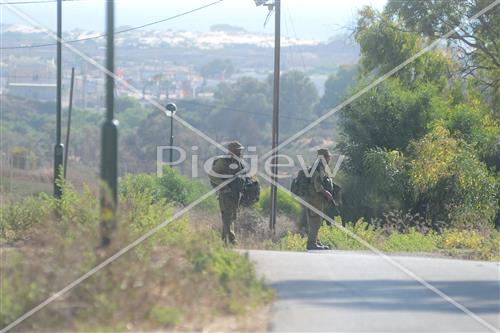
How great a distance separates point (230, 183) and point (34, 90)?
121125mm

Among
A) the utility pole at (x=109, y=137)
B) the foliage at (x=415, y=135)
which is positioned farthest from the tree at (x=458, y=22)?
the utility pole at (x=109, y=137)

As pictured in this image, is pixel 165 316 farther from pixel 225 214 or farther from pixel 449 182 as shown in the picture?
pixel 449 182

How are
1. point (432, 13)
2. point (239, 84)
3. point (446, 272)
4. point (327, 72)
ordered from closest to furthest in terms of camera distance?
point (446, 272) → point (432, 13) → point (239, 84) → point (327, 72)

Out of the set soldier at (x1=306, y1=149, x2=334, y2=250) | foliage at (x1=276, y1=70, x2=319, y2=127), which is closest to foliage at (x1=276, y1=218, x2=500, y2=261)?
soldier at (x1=306, y1=149, x2=334, y2=250)

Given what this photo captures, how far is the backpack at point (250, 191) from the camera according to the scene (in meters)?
16.2

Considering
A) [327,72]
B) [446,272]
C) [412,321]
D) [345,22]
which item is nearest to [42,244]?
[412,321]

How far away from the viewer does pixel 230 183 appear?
616 inches

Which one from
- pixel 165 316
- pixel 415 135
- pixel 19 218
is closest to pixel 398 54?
pixel 415 135

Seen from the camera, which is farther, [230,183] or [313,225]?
[313,225]

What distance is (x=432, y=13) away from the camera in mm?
35125

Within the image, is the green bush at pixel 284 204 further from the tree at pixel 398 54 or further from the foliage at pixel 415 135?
the tree at pixel 398 54

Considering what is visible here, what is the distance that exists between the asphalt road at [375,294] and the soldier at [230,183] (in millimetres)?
→ 2245

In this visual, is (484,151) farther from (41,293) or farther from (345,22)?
(41,293)

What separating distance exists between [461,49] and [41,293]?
29.9 meters
